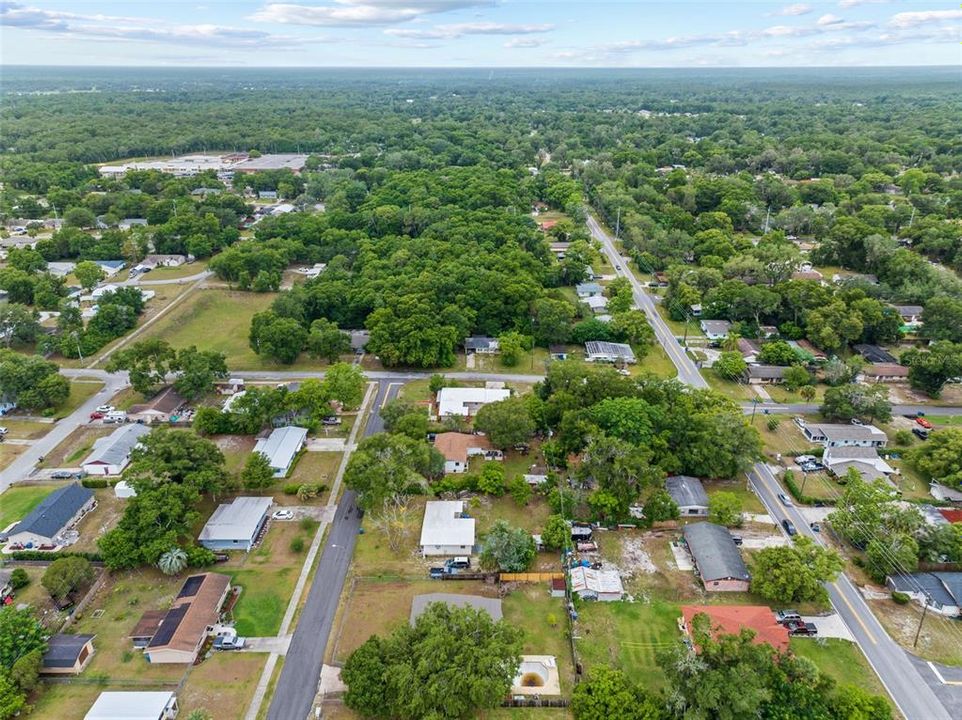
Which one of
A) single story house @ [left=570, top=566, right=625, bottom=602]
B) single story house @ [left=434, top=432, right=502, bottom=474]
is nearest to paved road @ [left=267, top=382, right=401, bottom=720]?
single story house @ [left=434, top=432, right=502, bottom=474]

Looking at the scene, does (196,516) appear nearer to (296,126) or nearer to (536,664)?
(536,664)

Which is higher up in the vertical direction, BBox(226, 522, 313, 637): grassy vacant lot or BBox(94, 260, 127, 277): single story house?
BBox(94, 260, 127, 277): single story house

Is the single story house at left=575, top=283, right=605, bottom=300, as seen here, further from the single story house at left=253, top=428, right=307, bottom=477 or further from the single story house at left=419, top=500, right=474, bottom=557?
the single story house at left=419, top=500, right=474, bottom=557

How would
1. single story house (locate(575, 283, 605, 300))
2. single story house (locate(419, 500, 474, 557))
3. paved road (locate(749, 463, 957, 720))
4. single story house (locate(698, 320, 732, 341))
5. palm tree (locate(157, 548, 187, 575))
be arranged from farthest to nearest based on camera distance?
single story house (locate(575, 283, 605, 300)) → single story house (locate(698, 320, 732, 341)) → single story house (locate(419, 500, 474, 557)) → palm tree (locate(157, 548, 187, 575)) → paved road (locate(749, 463, 957, 720))

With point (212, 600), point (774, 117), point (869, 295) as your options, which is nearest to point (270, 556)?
point (212, 600)

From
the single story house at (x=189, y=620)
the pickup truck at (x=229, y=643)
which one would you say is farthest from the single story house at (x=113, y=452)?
the pickup truck at (x=229, y=643)
